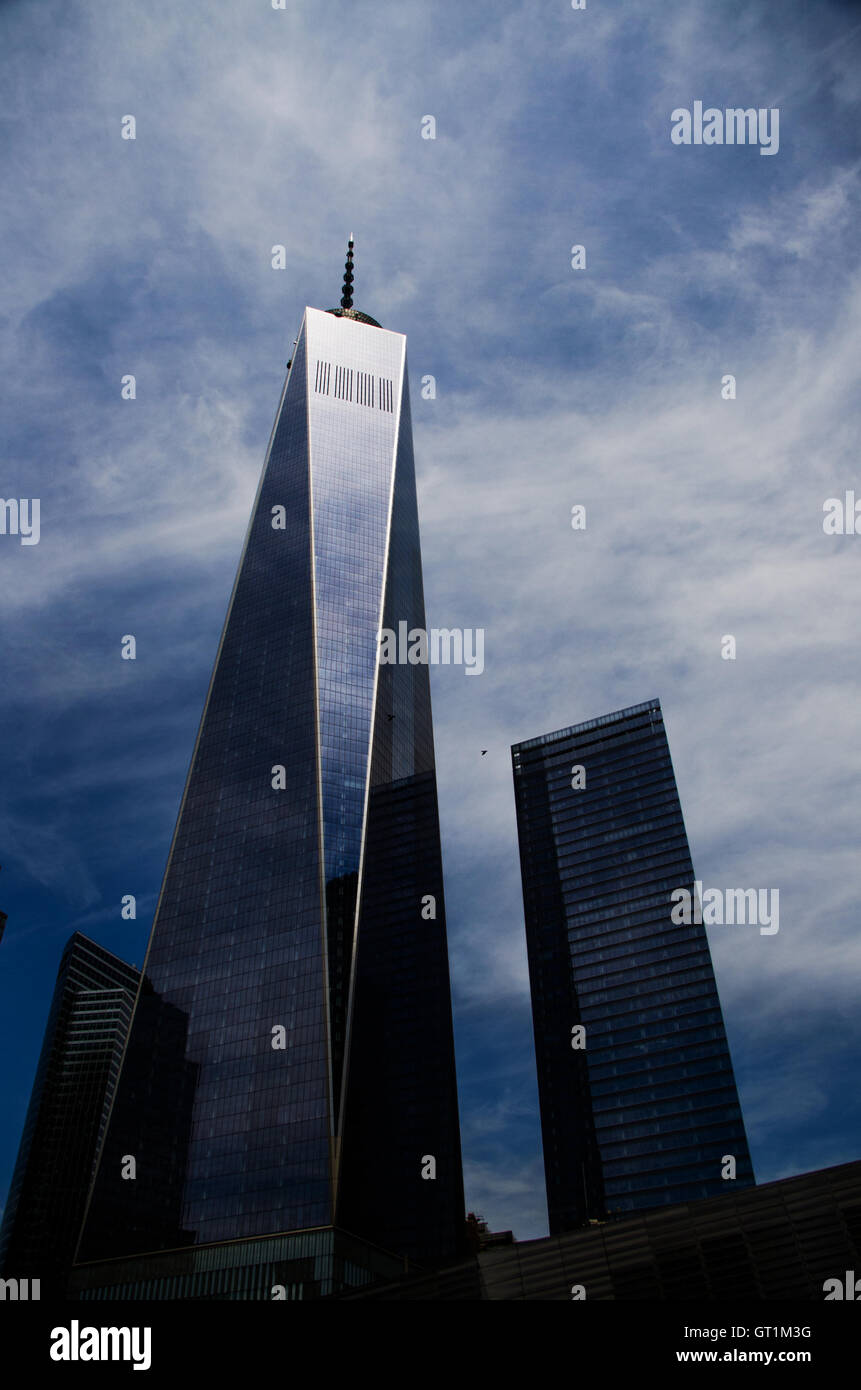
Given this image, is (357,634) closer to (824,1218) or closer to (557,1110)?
(557,1110)

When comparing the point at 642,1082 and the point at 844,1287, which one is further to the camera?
the point at 642,1082

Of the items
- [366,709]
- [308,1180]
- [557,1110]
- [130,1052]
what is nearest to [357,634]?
[366,709]
